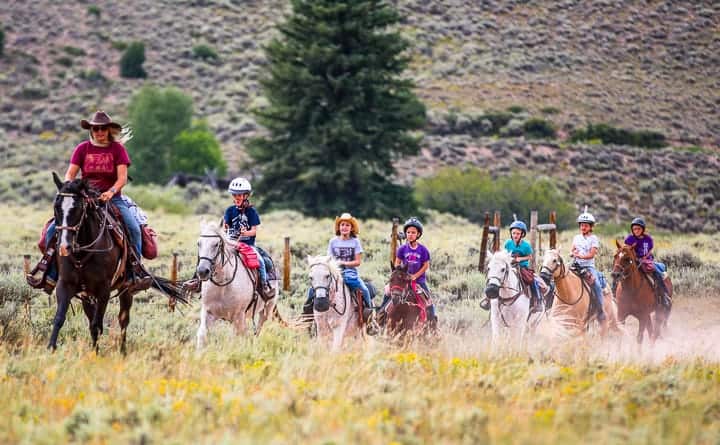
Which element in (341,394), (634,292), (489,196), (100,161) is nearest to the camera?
(341,394)

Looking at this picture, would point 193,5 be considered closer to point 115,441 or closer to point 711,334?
point 711,334

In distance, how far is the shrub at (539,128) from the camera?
54094mm

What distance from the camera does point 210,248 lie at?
11.6m

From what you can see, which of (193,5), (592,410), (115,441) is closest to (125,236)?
(115,441)

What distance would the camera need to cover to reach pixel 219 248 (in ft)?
38.8

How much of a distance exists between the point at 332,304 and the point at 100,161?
3.33m

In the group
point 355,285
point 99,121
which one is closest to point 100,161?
point 99,121

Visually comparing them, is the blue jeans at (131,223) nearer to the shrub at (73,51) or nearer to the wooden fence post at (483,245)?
the wooden fence post at (483,245)

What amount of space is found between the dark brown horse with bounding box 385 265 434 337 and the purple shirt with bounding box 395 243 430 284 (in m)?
0.24

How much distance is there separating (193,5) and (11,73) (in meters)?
→ 17.7

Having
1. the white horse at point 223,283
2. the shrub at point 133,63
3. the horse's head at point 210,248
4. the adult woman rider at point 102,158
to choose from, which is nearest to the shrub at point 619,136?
the shrub at point 133,63

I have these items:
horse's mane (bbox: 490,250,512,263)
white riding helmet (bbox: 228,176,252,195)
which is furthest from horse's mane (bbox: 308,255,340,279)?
horse's mane (bbox: 490,250,512,263)

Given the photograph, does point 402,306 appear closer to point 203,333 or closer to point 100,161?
point 203,333

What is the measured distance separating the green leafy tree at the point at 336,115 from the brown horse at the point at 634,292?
2054 cm
